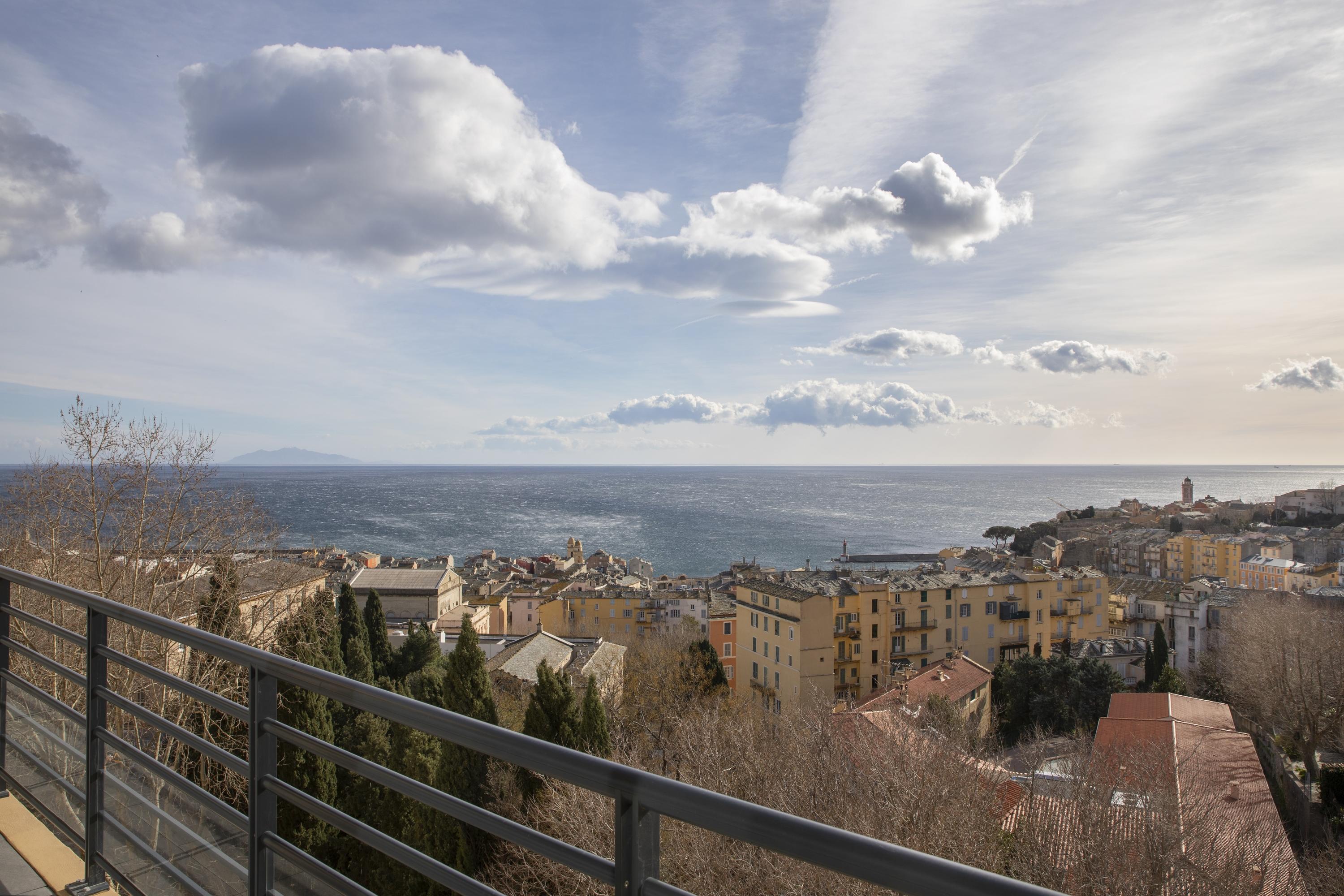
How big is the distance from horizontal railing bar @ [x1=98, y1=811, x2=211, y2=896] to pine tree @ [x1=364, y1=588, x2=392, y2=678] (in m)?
22.6

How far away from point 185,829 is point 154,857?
0.54 ft

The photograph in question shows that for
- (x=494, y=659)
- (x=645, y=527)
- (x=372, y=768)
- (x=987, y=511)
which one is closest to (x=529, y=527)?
(x=645, y=527)

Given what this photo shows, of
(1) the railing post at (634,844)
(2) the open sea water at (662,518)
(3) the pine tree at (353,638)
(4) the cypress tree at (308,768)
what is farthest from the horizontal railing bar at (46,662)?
(2) the open sea water at (662,518)

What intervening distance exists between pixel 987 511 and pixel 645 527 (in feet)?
229

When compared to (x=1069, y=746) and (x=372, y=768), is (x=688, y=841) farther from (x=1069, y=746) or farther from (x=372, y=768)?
(x=1069, y=746)

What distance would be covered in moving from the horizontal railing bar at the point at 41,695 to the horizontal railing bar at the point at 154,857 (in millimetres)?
348

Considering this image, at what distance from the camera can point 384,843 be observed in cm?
145

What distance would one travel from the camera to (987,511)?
Result: 13438 cm

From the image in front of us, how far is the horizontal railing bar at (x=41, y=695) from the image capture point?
243cm

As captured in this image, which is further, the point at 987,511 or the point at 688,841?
the point at 987,511

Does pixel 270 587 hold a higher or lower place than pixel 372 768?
lower

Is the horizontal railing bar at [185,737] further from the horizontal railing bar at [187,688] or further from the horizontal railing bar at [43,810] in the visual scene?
the horizontal railing bar at [43,810]

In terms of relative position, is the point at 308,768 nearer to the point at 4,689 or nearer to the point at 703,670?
the point at 4,689

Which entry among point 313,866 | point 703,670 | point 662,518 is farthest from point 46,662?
point 662,518
